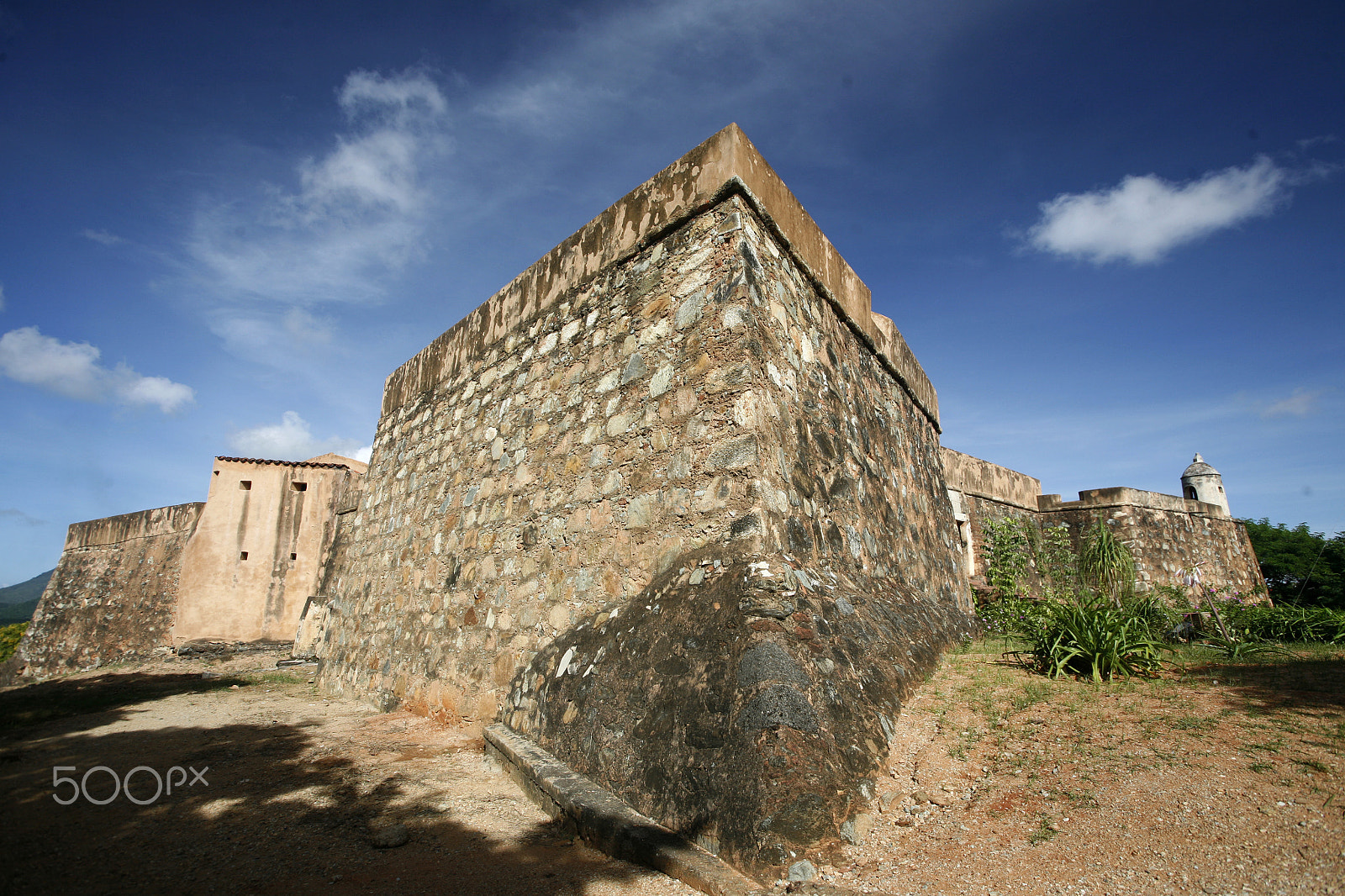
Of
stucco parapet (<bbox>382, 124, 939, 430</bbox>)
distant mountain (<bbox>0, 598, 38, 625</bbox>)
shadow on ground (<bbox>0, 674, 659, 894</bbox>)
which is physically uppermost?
distant mountain (<bbox>0, 598, 38, 625</bbox>)

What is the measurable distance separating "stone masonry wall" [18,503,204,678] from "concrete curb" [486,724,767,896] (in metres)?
13.3

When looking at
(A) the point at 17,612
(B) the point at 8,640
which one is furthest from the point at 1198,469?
(A) the point at 17,612

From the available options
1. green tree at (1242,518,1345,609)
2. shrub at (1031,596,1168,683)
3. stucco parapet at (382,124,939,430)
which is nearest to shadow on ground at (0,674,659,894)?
shrub at (1031,596,1168,683)

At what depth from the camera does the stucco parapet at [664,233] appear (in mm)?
3719

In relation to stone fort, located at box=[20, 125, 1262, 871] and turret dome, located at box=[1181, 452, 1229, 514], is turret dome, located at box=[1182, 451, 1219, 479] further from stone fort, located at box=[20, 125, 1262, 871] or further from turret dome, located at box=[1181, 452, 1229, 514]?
stone fort, located at box=[20, 125, 1262, 871]

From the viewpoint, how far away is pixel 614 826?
233 centimetres

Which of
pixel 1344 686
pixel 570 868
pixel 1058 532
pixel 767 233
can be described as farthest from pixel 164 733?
pixel 1058 532

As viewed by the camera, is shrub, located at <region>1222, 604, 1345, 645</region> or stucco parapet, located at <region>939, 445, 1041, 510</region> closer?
shrub, located at <region>1222, 604, 1345, 645</region>

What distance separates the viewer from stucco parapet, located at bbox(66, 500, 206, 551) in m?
13.2

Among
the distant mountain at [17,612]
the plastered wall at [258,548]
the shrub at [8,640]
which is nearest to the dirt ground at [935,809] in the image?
the plastered wall at [258,548]

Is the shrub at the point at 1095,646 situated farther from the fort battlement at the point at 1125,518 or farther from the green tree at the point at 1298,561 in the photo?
the green tree at the point at 1298,561

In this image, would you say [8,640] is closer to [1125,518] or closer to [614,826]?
[614,826]

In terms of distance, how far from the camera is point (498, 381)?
17.2 ft

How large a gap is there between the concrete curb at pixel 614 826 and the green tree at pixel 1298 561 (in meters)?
25.7
